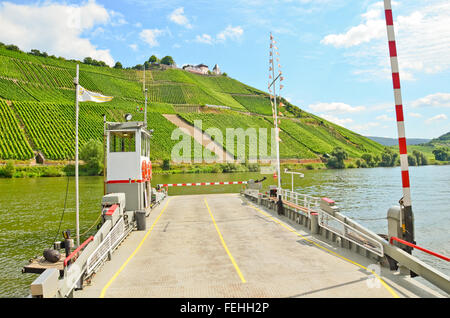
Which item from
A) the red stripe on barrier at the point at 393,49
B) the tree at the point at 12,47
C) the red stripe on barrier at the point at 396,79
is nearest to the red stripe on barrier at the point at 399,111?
the red stripe on barrier at the point at 396,79

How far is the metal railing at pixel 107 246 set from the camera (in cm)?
931

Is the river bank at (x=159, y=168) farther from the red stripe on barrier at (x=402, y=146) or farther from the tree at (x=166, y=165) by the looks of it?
the red stripe on barrier at (x=402, y=146)

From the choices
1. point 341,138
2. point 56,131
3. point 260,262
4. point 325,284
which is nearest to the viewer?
point 325,284

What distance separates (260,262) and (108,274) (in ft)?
15.9

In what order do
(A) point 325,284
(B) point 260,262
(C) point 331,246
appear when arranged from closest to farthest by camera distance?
(A) point 325,284 → (B) point 260,262 → (C) point 331,246

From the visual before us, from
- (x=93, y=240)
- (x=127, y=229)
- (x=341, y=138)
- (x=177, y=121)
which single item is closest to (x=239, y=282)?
(x=93, y=240)

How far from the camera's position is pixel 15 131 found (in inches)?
3305

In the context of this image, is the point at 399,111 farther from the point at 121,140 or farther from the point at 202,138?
the point at 202,138

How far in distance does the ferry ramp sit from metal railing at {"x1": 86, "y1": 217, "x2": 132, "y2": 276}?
310 millimetres

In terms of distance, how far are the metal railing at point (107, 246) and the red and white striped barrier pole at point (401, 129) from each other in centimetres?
923

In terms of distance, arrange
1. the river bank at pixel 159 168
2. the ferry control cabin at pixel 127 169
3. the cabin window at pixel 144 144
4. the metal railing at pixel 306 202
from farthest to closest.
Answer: the river bank at pixel 159 168
the cabin window at pixel 144 144
the ferry control cabin at pixel 127 169
the metal railing at pixel 306 202

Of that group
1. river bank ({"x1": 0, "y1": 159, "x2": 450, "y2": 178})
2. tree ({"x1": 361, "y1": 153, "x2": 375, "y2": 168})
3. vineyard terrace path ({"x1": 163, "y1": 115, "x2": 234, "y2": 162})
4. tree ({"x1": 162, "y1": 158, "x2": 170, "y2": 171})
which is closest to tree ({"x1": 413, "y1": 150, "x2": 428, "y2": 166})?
tree ({"x1": 361, "y1": 153, "x2": 375, "y2": 168})

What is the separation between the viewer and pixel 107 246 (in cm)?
1145
